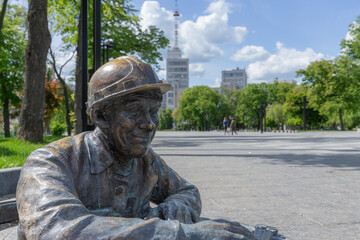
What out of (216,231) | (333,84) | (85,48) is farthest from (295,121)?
(216,231)

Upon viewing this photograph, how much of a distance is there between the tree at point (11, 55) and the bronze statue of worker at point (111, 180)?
20102mm

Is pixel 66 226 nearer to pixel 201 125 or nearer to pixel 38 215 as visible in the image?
pixel 38 215

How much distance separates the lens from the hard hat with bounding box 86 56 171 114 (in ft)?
5.09

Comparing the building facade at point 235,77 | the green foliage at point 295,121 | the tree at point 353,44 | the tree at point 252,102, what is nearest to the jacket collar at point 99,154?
the tree at point 353,44

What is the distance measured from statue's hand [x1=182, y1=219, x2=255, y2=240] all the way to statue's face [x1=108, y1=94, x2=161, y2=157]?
53 cm

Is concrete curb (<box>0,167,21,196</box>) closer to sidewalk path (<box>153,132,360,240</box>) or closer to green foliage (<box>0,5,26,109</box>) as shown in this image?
sidewalk path (<box>153,132,360,240</box>)

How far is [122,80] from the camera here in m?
1.55

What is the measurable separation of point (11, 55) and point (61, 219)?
2285 cm

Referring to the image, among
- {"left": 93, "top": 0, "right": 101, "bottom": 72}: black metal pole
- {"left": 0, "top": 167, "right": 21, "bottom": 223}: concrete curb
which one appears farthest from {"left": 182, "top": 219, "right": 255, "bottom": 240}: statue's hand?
{"left": 93, "top": 0, "right": 101, "bottom": 72}: black metal pole

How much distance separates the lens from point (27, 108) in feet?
30.3

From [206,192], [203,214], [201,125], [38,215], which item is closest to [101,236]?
[38,215]

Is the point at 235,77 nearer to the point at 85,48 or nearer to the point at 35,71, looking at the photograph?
the point at 35,71

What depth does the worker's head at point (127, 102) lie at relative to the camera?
1.57 m

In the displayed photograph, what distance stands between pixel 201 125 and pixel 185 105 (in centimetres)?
638
